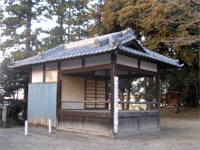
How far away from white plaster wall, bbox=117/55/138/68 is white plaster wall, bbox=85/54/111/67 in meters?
0.49

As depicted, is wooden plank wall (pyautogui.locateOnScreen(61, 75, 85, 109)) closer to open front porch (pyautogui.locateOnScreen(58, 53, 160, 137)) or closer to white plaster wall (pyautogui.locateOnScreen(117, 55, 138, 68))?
open front porch (pyautogui.locateOnScreen(58, 53, 160, 137))

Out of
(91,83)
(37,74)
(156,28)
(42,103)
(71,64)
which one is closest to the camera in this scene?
(71,64)

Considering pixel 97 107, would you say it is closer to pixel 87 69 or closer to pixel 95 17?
pixel 87 69

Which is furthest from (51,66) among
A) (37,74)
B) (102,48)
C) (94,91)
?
(102,48)

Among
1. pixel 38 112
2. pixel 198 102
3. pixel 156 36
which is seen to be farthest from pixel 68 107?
pixel 198 102

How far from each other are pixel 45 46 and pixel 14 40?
2907 millimetres

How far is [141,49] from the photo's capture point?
10680 mm

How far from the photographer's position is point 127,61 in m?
10.1

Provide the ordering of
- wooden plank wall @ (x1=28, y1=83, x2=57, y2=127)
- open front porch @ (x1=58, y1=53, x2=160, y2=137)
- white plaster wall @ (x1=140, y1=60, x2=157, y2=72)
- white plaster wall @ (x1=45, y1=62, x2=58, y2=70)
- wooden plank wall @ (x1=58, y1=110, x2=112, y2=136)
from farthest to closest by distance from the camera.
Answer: white plaster wall @ (x1=45, y1=62, x2=58, y2=70)
wooden plank wall @ (x1=28, y1=83, x2=57, y2=127)
white plaster wall @ (x1=140, y1=60, x2=157, y2=72)
wooden plank wall @ (x1=58, y1=110, x2=112, y2=136)
open front porch @ (x1=58, y1=53, x2=160, y2=137)

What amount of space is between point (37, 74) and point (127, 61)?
18.4ft

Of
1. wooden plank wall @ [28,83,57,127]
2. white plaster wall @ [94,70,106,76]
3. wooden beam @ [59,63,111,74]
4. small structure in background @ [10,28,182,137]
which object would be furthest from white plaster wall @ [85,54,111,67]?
white plaster wall @ [94,70,106,76]

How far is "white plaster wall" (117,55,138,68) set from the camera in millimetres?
9609

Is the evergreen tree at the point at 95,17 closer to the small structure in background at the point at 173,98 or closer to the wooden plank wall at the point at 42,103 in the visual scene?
the wooden plank wall at the point at 42,103

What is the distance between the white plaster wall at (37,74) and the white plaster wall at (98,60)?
3491mm
